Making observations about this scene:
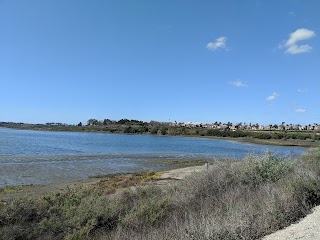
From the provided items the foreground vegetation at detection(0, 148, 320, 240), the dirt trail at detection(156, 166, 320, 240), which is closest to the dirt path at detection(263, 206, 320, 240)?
the dirt trail at detection(156, 166, 320, 240)

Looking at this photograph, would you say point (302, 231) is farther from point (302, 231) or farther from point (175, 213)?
point (175, 213)

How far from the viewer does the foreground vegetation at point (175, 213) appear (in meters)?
6.93

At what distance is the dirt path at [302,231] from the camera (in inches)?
256

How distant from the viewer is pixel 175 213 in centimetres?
949

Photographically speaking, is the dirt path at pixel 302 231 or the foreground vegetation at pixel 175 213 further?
the foreground vegetation at pixel 175 213

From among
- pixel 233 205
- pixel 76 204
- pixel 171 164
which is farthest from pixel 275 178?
pixel 171 164

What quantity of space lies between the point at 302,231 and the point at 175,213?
352 centimetres

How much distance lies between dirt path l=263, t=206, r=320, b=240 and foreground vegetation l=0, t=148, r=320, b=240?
26 cm

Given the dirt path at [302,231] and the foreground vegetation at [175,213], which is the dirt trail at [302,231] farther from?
the foreground vegetation at [175,213]

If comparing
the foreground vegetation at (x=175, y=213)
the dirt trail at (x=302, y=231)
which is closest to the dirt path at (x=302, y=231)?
the dirt trail at (x=302, y=231)

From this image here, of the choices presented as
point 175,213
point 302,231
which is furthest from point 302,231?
point 175,213

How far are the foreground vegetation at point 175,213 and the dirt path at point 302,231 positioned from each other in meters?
0.26

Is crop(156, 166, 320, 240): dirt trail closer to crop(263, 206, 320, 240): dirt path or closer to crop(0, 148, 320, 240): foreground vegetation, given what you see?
crop(263, 206, 320, 240): dirt path

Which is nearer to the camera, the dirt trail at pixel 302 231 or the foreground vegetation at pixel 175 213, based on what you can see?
the dirt trail at pixel 302 231
